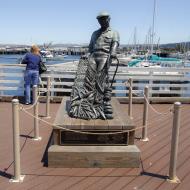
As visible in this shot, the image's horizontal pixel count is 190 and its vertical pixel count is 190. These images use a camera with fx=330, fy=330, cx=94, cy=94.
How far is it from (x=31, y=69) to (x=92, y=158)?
17.9 feet

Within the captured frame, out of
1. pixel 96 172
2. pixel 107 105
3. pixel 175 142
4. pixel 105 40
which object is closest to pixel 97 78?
pixel 107 105

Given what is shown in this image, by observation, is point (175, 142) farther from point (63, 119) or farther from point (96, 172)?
point (63, 119)

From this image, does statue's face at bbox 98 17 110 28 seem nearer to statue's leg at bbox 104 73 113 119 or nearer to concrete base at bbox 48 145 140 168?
statue's leg at bbox 104 73 113 119

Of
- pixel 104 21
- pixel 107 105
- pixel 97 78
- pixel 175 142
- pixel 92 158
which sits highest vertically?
pixel 104 21

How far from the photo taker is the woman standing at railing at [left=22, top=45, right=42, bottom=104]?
982 cm

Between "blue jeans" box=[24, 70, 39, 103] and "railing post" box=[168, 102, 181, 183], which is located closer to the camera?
"railing post" box=[168, 102, 181, 183]

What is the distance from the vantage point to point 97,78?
6.00 meters

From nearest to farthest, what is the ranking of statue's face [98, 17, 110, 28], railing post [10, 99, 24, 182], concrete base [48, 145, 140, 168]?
railing post [10, 99, 24, 182]
concrete base [48, 145, 140, 168]
statue's face [98, 17, 110, 28]

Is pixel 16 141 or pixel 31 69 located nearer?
pixel 16 141

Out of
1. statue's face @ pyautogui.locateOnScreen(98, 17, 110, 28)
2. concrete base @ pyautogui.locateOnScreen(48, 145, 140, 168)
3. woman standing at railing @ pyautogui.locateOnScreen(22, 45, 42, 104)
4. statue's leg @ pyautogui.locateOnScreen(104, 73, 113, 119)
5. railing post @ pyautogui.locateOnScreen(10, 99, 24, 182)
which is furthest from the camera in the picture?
woman standing at railing @ pyautogui.locateOnScreen(22, 45, 42, 104)

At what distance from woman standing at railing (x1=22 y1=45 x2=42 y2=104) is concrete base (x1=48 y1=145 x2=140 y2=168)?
512cm

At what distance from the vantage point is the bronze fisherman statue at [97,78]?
580cm

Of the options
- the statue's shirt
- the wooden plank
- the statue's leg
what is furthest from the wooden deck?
the statue's shirt

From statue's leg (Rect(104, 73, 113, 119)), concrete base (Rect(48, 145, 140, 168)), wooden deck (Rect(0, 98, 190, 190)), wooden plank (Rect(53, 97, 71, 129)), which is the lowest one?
wooden deck (Rect(0, 98, 190, 190))
